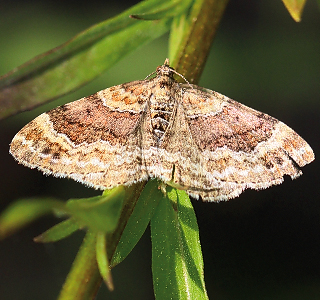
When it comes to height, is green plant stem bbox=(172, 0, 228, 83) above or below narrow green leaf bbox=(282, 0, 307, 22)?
above

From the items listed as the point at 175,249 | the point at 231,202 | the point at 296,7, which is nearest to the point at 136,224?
the point at 175,249

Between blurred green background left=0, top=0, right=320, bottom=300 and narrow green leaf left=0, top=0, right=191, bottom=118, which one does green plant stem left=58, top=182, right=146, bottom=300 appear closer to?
narrow green leaf left=0, top=0, right=191, bottom=118

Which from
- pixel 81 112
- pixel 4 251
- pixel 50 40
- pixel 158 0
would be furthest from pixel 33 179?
pixel 158 0

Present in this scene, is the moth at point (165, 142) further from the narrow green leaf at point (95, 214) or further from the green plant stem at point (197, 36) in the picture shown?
the narrow green leaf at point (95, 214)

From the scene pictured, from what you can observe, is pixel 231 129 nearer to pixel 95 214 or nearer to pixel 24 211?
pixel 95 214

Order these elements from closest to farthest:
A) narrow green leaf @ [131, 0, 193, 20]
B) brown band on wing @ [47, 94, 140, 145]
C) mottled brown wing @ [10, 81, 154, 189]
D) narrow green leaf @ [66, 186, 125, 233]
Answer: narrow green leaf @ [66, 186, 125, 233] → narrow green leaf @ [131, 0, 193, 20] → mottled brown wing @ [10, 81, 154, 189] → brown band on wing @ [47, 94, 140, 145]

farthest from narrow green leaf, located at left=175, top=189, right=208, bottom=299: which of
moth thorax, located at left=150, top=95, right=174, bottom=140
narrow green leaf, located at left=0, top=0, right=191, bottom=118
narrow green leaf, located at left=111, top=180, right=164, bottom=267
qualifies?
narrow green leaf, located at left=0, top=0, right=191, bottom=118
